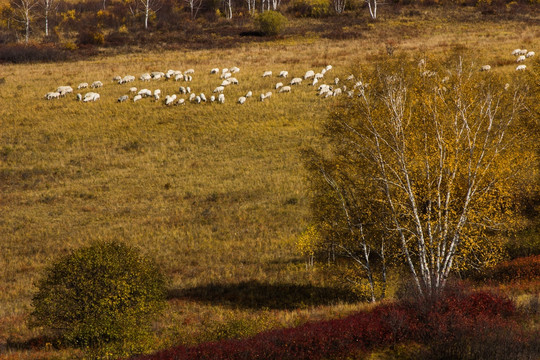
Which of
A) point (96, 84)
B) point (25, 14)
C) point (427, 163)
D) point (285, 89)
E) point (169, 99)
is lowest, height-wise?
point (427, 163)

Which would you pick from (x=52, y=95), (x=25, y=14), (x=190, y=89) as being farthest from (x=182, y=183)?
(x=25, y=14)

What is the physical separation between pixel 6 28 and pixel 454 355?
116749mm

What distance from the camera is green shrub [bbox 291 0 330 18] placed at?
4259 inches

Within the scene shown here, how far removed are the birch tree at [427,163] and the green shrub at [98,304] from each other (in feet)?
27.6

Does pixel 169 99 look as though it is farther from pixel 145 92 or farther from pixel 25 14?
pixel 25 14

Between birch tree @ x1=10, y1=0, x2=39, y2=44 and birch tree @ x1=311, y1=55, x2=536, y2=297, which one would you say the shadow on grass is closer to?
birch tree @ x1=311, y1=55, x2=536, y2=297

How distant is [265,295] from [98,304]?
9947 millimetres

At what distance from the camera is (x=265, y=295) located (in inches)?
963

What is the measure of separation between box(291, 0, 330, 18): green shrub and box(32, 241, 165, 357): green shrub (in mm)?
99491

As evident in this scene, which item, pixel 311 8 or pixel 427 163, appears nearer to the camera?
pixel 427 163

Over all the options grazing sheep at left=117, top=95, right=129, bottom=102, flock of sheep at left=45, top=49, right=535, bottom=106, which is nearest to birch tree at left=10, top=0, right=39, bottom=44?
flock of sheep at left=45, top=49, right=535, bottom=106

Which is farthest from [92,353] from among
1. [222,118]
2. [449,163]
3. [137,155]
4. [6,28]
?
[6,28]

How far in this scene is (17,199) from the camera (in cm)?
3944

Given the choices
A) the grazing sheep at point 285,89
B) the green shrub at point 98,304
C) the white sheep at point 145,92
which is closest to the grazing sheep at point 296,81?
the grazing sheep at point 285,89
